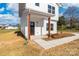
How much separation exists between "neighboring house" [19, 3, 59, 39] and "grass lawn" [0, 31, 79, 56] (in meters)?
0.57

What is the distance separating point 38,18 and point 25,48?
1985mm

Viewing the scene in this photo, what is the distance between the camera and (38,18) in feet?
31.3

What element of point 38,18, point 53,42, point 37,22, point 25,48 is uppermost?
point 38,18

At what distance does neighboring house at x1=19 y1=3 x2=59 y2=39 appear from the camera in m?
8.84

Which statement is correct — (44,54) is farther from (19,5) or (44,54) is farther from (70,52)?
(19,5)

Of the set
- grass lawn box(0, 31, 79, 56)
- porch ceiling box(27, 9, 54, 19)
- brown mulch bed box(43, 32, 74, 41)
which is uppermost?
porch ceiling box(27, 9, 54, 19)

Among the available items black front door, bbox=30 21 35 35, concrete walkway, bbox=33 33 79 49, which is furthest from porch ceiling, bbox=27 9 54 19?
concrete walkway, bbox=33 33 79 49

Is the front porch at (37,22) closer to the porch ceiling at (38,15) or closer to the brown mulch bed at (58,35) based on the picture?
the porch ceiling at (38,15)

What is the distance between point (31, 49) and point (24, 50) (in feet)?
1.00

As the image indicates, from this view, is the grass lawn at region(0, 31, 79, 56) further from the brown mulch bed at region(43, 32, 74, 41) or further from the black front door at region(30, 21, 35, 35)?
the black front door at region(30, 21, 35, 35)

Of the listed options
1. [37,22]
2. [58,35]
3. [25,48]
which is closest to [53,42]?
[58,35]

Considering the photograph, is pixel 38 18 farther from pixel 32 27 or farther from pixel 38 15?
pixel 32 27

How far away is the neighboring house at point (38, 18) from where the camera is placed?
8.84 meters

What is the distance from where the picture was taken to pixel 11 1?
8297 millimetres
